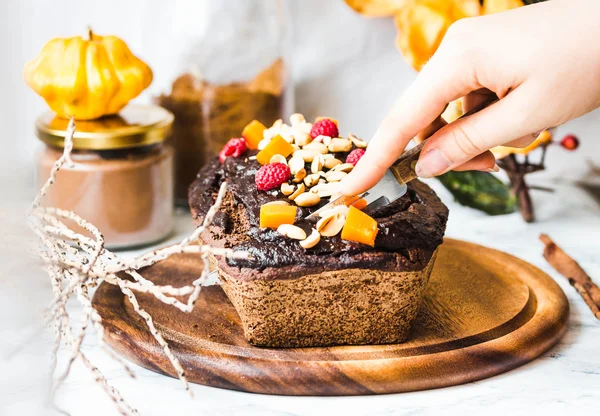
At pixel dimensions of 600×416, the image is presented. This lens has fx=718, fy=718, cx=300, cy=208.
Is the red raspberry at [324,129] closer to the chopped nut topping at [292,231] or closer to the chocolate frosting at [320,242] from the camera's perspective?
the chocolate frosting at [320,242]

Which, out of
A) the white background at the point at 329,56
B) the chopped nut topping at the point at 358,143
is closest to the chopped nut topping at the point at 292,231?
the chopped nut topping at the point at 358,143

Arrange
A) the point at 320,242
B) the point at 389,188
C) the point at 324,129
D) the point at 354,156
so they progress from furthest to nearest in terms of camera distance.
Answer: the point at 324,129, the point at 354,156, the point at 389,188, the point at 320,242

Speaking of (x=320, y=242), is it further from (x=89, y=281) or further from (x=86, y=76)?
(x=86, y=76)

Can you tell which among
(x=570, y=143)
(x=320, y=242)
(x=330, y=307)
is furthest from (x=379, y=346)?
(x=570, y=143)

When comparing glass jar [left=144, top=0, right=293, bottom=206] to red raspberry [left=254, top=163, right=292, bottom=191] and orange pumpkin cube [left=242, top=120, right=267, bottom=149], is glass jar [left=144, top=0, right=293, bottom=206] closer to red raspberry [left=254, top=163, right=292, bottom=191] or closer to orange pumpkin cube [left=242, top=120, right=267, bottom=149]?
orange pumpkin cube [left=242, top=120, right=267, bottom=149]

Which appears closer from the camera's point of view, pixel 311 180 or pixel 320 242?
pixel 320 242
